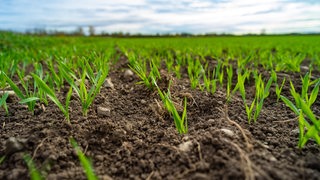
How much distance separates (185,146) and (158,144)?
0.12 m

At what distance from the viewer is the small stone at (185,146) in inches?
43.4

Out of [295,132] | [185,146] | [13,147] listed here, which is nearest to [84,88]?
[13,147]

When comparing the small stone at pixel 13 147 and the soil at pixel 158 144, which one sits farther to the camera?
the small stone at pixel 13 147

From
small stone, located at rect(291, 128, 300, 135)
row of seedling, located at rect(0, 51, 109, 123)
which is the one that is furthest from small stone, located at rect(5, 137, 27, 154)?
small stone, located at rect(291, 128, 300, 135)

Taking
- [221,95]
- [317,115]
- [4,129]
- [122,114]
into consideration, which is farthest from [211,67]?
[4,129]

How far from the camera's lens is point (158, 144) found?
1166mm

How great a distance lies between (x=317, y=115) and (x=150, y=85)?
114 centimetres

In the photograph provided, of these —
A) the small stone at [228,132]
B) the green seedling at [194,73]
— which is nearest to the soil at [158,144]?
the small stone at [228,132]

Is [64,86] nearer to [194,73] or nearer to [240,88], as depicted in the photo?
[194,73]

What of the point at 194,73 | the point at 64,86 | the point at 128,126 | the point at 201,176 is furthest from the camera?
the point at 194,73

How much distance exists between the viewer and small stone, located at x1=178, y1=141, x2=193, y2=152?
110cm

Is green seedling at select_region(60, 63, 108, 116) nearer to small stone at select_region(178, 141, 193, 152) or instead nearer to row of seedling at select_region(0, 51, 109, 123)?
row of seedling at select_region(0, 51, 109, 123)

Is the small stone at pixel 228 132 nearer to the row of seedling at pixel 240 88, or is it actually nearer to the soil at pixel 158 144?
the soil at pixel 158 144

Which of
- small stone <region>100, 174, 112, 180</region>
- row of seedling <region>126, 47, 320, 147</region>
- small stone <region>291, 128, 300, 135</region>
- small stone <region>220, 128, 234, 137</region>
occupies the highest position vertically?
row of seedling <region>126, 47, 320, 147</region>
